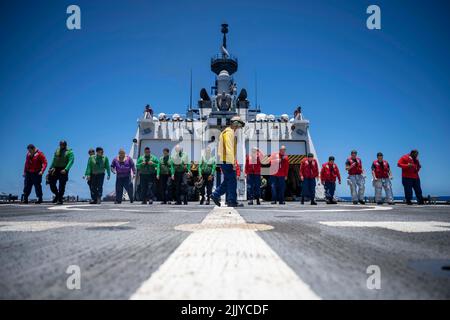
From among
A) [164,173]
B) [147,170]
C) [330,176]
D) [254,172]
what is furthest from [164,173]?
[330,176]

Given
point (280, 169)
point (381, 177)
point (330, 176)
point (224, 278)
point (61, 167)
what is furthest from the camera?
point (381, 177)

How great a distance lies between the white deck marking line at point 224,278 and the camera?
908 millimetres

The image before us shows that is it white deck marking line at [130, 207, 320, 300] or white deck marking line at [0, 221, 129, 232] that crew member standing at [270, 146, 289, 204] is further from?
white deck marking line at [130, 207, 320, 300]

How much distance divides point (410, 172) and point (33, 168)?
520 inches

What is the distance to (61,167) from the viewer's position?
10070mm

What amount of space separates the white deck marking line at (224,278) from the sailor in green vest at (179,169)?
897cm

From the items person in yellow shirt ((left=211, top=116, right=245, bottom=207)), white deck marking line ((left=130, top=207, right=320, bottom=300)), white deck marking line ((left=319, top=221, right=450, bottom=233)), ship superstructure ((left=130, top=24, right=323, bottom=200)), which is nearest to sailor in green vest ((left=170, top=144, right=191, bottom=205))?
person in yellow shirt ((left=211, top=116, right=245, bottom=207))

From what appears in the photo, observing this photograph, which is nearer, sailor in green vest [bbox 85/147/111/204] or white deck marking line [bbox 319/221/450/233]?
white deck marking line [bbox 319/221/450/233]

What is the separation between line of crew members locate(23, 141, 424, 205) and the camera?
10250 mm

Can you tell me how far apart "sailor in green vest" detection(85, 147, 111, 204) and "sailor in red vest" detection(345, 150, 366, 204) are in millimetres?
9362

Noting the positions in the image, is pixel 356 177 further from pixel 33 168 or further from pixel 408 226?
pixel 33 168

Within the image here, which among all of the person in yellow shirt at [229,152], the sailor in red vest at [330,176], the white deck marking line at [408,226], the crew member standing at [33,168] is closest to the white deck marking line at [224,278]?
the white deck marking line at [408,226]

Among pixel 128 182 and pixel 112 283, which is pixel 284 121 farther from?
pixel 112 283
